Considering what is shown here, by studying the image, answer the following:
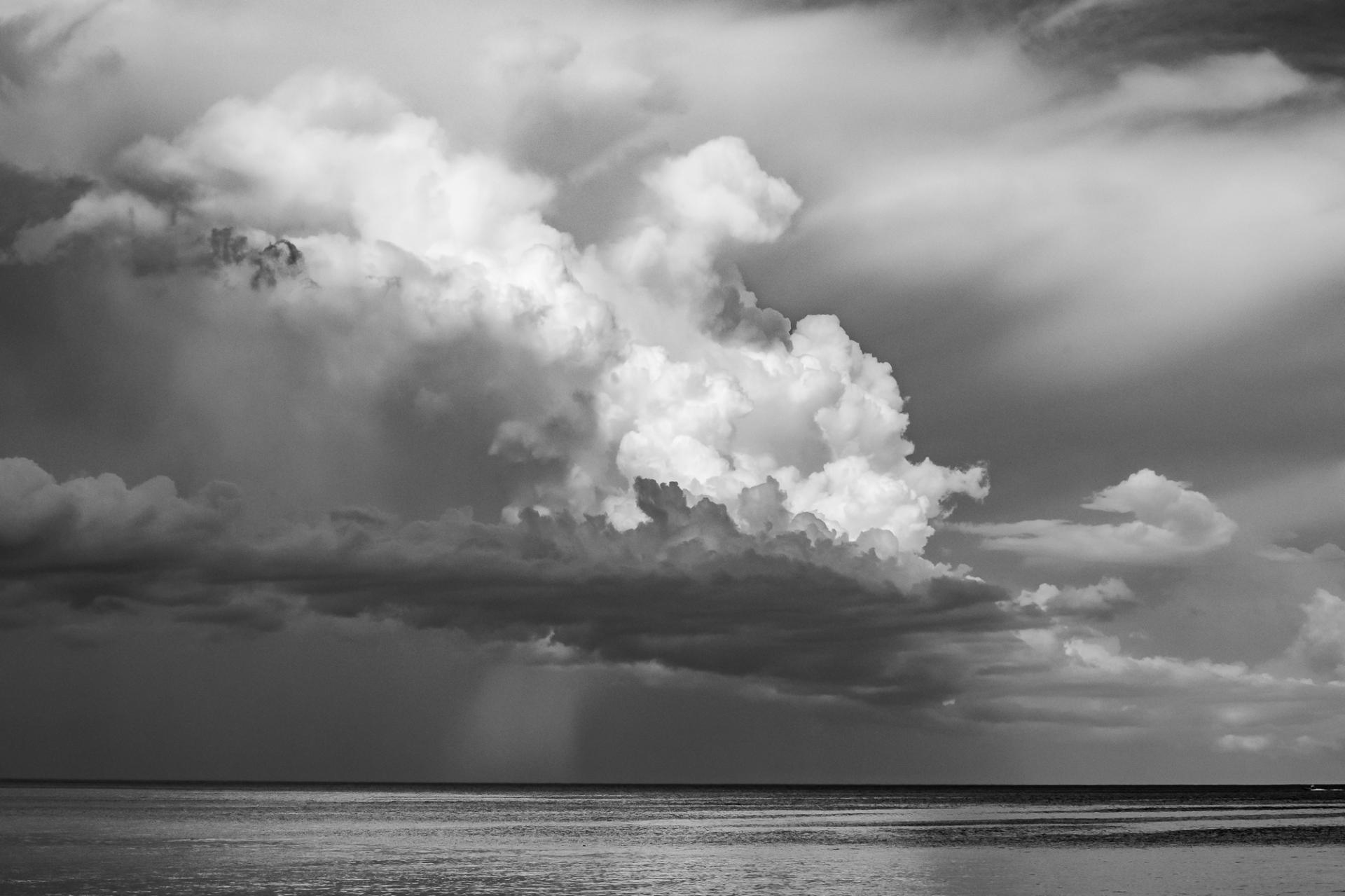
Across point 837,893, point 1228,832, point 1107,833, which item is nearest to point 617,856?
point 837,893

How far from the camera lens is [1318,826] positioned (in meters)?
156

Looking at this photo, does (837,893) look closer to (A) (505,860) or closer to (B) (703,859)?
(B) (703,859)

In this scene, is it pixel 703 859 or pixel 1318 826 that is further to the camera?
pixel 1318 826

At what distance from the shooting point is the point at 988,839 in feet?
439

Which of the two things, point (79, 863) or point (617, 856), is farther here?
point (617, 856)

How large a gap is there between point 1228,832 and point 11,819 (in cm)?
14437

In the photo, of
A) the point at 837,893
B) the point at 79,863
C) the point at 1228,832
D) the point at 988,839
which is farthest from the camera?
the point at 1228,832

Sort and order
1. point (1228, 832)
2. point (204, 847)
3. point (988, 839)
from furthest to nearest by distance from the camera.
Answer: point (1228, 832) → point (988, 839) → point (204, 847)

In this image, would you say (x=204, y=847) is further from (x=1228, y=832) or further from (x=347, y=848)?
(x=1228, y=832)

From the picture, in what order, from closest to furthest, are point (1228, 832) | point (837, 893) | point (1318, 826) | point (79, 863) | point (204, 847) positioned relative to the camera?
point (837, 893)
point (79, 863)
point (204, 847)
point (1228, 832)
point (1318, 826)

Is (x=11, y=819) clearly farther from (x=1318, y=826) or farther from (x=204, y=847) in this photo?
(x=1318, y=826)

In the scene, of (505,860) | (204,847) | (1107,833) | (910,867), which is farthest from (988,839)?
(204,847)

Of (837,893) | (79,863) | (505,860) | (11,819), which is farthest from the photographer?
(11,819)

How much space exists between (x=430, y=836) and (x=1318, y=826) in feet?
332
